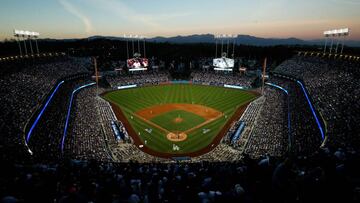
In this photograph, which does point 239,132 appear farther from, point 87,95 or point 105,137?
point 87,95

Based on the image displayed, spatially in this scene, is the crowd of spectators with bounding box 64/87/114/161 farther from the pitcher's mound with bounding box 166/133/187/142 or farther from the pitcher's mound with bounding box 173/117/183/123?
the pitcher's mound with bounding box 173/117/183/123

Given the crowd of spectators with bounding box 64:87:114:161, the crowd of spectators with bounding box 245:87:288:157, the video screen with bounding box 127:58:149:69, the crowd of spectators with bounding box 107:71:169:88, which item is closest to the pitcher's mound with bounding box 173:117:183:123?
the crowd of spectators with bounding box 64:87:114:161

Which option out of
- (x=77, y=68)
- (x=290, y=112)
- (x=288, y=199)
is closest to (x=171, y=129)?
(x=290, y=112)

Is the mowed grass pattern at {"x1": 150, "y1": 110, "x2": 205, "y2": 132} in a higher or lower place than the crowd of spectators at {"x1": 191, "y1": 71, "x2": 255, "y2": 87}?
lower

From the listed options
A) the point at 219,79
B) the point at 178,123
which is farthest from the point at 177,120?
the point at 219,79

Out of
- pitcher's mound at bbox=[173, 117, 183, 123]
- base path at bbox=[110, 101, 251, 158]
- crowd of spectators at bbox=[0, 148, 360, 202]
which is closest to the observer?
crowd of spectators at bbox=[0, 148, 360, 202]

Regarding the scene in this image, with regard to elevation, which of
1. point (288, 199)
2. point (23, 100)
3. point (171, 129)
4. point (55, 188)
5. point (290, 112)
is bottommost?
point (171, 129)
